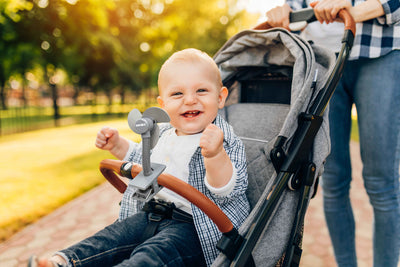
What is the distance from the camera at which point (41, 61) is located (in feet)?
41.0

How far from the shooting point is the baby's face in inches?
55.7

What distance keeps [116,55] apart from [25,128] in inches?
230

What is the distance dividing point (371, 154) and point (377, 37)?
621 mm

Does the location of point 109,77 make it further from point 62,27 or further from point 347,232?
point 347,232

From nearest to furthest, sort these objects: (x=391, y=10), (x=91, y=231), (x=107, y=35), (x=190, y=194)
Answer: (x=190, y=194) < (x=391, y=10) < (x=91, y=231) < (x=107, y=35)

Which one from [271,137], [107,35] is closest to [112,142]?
[271,137]

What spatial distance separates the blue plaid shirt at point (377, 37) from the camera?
4.94 feet

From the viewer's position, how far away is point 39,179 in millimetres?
4379

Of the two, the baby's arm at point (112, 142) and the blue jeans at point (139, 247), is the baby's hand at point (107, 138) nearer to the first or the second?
the baby's arm at point (112, 142)

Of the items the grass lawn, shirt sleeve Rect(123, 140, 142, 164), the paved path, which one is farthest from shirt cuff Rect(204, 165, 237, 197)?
the grass lawn

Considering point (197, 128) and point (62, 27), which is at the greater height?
point (62, 27)

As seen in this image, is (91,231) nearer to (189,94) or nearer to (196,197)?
(189,94)

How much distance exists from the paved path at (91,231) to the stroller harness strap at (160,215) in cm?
146

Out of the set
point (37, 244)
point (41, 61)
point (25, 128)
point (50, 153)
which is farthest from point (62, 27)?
point (37, 244)
